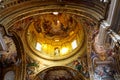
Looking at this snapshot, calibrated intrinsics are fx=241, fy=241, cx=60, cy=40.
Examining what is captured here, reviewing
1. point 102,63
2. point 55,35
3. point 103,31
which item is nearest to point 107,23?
point 103,31

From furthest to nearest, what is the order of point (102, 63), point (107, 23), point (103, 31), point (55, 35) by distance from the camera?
point (55, 35), point (102, 63), point (103, 31), point (107, 23)

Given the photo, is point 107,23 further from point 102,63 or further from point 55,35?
point 55,35

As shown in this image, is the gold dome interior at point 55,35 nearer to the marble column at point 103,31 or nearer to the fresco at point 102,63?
the fresco at point 102,63

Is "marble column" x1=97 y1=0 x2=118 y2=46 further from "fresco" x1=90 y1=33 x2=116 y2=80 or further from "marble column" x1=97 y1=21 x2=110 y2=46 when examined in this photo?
"fresco" x1=90 y1=33 x2=116 y2=80

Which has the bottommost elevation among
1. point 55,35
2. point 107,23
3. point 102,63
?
point 102,63

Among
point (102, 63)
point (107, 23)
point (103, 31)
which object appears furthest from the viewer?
point (102, 63)

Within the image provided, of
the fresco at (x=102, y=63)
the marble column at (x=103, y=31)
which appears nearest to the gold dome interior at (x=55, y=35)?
the fresco at (x=102, y=63)

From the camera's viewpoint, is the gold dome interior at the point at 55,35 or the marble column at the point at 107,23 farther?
the gold dome interior at the point at 55,35

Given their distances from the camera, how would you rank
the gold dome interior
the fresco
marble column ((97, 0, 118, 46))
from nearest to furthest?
marble column ((97, 0, 118, 46)), the fresco, the gold dome interior

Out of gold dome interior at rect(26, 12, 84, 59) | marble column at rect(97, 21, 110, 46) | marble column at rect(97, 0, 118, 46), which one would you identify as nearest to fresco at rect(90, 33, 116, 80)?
gold dome interior at rect(26, 12, 84, 59)

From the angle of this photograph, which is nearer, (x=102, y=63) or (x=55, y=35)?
(x=102, y=63)

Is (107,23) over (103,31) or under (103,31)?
over

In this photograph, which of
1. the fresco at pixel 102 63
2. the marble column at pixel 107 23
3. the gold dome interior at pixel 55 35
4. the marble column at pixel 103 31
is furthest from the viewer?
the gold dome interior at pixel 55 35

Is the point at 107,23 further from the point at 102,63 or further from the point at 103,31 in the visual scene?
the point at 102,63
